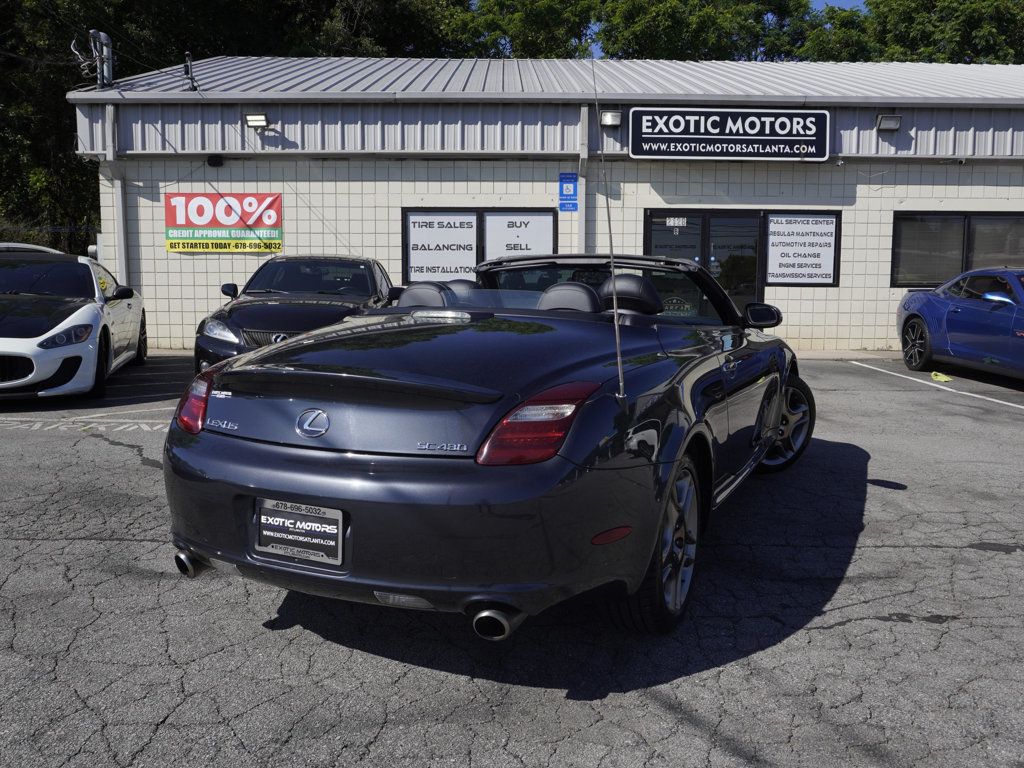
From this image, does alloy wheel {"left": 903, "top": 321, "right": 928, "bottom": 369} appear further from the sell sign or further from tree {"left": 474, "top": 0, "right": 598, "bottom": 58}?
tree {"left": 474, "top": 0, "right": 598, "bottom": 58}

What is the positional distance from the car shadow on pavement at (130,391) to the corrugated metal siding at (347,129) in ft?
11.4

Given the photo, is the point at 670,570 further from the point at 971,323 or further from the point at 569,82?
the point at 569,82

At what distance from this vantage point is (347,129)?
536 inches

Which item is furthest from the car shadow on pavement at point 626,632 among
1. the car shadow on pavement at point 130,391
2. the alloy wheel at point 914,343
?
the alloy wheel at point 914,343

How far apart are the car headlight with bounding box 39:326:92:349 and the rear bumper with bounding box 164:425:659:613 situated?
19.6ft

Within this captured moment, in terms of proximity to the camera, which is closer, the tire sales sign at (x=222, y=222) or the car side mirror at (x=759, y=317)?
the car side mirror at (x=759, y=317)

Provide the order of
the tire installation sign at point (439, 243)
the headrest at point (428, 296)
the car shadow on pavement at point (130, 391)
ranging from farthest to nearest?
1. the tire installation sign at point (439, 243)
2. the car shadow on pavement at point (130, 391)
3. the headrest at point (428, 296)

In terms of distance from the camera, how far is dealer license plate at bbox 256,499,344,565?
2824mm

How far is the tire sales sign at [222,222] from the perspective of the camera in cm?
1400

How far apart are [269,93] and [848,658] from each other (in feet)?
40.9

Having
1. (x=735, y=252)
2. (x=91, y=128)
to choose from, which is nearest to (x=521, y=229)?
(x=735, y=252)

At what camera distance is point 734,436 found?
4.29 meters

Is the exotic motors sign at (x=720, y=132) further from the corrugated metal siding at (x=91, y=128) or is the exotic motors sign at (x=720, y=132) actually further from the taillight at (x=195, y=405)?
the taillight at (x=195, y=405)

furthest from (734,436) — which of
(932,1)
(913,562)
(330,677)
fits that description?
(932,1)
